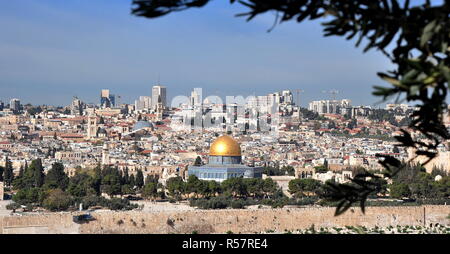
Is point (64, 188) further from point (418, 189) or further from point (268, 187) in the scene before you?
point (418, 189)

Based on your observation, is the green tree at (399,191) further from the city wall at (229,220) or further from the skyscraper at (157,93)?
the skyscraper at (157,93)

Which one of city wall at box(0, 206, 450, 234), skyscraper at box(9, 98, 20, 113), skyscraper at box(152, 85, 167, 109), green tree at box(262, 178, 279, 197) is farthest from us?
skyscraper at box(152, 85, 167, 109)

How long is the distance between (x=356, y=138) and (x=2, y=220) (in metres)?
73.2

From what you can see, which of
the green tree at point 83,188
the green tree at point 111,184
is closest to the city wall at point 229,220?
the green tree at point 83,188

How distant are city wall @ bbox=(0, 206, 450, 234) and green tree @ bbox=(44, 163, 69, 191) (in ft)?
40.9

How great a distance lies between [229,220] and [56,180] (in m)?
15.0

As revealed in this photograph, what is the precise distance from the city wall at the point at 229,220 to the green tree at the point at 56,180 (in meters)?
12.5

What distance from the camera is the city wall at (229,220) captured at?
33094 millimetres

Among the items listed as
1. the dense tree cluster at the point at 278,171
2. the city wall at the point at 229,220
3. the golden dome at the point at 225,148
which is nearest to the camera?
the city wall at the point at 229,220

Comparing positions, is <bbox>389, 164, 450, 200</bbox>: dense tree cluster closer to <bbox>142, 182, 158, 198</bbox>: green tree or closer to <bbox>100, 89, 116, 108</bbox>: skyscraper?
<bbox>142, 182, 158, 198</bbox>: green tree

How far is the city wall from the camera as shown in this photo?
33.1 meters

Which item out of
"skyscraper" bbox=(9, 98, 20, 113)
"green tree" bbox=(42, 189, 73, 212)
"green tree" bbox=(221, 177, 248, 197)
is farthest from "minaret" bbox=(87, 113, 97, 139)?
"green tree" bbox=(42, 189, 73, 212)

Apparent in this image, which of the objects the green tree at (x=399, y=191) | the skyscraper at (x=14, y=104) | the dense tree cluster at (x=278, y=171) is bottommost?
the green tree at (x=399, y=191)
